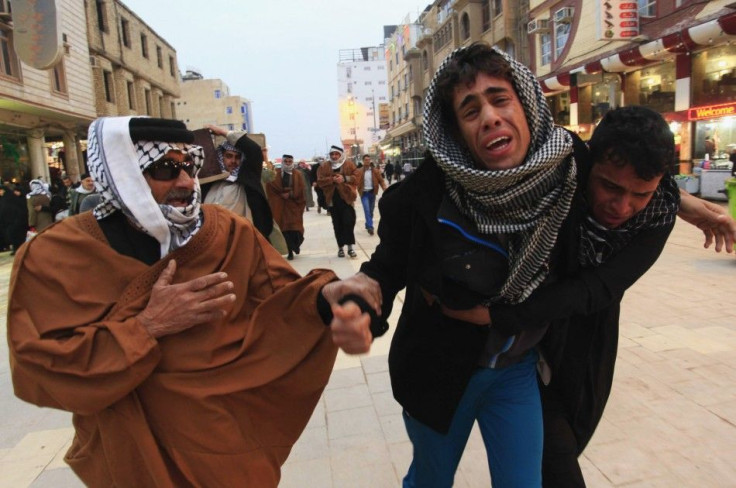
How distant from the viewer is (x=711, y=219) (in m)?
1.84

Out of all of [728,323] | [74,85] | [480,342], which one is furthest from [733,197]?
Result: [74,85]

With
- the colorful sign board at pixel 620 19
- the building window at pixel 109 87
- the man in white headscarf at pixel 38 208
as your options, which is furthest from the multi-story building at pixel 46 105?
the colorful sign board at pixel 620 19

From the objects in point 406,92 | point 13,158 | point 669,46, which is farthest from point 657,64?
point 406,92

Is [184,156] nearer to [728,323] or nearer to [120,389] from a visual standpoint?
[120,389]

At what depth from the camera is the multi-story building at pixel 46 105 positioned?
1692 centimetres

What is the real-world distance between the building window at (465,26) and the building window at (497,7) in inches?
126

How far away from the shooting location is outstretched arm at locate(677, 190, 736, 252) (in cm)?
183

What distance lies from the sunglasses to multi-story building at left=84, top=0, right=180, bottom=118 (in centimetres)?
2616

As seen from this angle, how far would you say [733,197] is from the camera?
6.84 m

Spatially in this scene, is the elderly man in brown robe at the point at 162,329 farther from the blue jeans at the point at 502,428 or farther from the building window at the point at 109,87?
the building window at the point at 109,87

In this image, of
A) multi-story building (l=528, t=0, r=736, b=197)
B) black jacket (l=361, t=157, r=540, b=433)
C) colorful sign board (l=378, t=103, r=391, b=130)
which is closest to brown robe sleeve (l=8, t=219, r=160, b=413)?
black jacket (l=361, t=157, r=540, b=433)

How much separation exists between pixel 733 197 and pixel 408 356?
272 inches

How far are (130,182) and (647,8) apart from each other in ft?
62.2

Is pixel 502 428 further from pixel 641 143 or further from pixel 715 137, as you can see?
pixel 715 137
